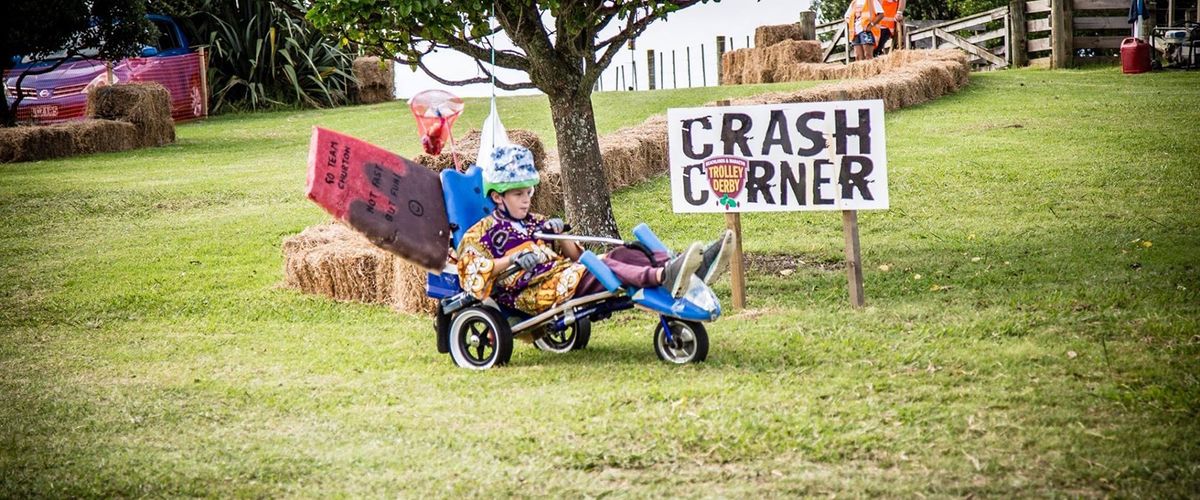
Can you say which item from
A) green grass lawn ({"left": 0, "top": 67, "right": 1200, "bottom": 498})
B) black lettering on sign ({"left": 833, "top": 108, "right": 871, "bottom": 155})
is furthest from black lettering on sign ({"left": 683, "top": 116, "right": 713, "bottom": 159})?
green grass lawn ({"left": 0, "top": 67, "right": 1200, "bottom": 498})

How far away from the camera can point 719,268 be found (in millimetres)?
6910

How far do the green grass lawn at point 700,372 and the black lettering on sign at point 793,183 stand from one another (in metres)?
0.78

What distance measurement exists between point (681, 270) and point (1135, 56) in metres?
20.3

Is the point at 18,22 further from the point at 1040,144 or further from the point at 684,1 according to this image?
the point at 1040,144

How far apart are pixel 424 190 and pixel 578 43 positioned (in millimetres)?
2933

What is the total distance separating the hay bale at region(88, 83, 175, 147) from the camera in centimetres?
2036

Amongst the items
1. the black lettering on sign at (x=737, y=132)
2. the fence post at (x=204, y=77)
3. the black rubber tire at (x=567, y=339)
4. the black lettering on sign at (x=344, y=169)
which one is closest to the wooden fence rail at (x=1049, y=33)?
the fence post at (x=204, y=77)

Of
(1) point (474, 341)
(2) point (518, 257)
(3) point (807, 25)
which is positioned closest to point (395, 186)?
(2) point (518, 257)

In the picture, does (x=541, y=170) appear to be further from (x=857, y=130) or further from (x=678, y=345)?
(x=678, y=345)

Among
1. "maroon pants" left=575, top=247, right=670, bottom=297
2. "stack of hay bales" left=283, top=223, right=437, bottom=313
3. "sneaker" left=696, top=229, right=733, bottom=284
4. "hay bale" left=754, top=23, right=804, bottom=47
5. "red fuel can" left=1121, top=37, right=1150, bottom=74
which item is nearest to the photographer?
"maroon pants" left=575, top=247, right=670, bottom=297

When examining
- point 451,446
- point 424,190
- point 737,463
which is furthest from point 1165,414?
point 424,190

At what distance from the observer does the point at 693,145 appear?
8.41 m

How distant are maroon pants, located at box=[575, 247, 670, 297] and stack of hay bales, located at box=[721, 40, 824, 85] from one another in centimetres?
2239

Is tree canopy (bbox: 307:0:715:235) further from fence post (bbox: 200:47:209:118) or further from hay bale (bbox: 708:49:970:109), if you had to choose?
fence post (bbox: 200:47:209:118)
